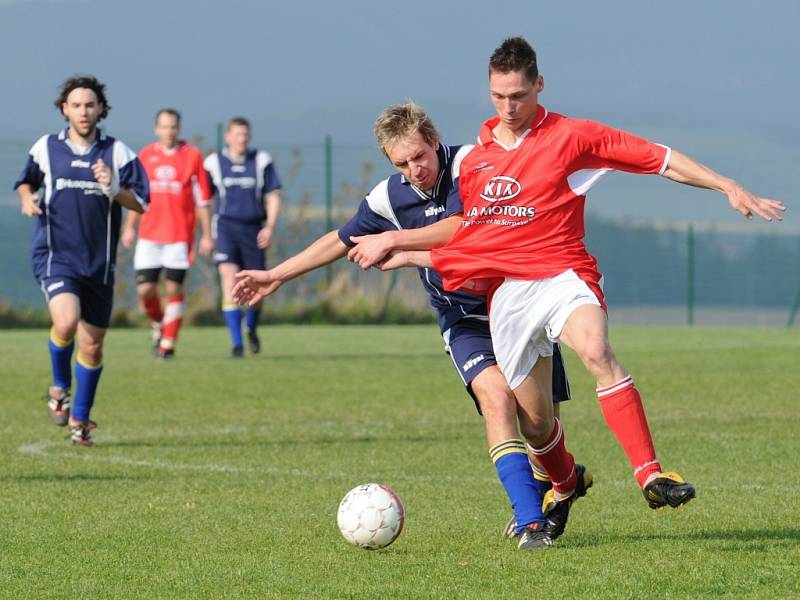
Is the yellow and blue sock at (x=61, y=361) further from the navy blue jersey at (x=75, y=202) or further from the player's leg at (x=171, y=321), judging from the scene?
the player's leg at (x=171, y=321)

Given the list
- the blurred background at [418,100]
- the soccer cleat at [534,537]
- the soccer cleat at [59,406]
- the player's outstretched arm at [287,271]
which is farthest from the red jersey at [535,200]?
the blurred background at [418,100]

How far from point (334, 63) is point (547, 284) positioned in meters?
124

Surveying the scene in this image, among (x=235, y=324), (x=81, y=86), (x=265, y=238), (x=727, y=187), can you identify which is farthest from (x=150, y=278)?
(x=727, y=187)

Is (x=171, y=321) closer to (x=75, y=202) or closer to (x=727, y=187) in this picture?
(x=75, y=202)

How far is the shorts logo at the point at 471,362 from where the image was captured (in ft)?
22.2

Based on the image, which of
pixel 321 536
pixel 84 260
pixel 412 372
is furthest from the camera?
pixel 412 372

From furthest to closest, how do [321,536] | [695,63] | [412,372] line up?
[695,63] < [412,372] < [321,536]

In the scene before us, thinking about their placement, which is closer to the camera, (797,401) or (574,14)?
(797,401)

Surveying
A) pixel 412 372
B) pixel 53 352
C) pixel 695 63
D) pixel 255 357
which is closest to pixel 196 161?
pixel 255 357

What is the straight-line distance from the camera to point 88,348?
10.4 m

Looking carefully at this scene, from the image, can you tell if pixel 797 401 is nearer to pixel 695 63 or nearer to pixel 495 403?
pixel 495 403

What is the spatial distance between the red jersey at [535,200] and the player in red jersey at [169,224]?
10.8 m

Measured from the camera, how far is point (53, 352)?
10.6m

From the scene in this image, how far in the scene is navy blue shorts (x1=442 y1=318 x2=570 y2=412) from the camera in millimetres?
6762
